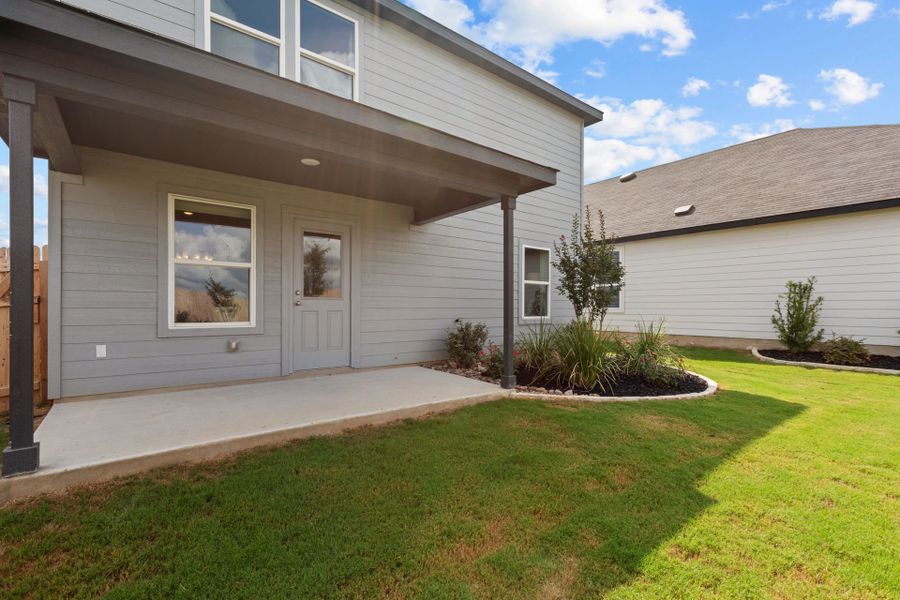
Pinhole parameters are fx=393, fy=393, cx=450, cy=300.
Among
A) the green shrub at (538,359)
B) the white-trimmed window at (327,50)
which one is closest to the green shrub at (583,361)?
the green shrub at (538,359)

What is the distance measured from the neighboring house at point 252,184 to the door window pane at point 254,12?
21 mm

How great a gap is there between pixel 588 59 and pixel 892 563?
427 inches

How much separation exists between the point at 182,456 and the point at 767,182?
40.6 feet

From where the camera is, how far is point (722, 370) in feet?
21.8

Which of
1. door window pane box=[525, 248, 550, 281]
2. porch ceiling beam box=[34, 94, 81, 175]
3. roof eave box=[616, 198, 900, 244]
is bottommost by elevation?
door window pane box=[525, 248, 550, 281]

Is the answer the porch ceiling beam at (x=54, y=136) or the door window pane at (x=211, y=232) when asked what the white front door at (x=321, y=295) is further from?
the porch ceiling beam at (x=54, y=136)

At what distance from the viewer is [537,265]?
26.0 feet

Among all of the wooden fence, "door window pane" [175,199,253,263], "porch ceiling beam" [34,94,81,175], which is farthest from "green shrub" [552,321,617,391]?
the wooden fence

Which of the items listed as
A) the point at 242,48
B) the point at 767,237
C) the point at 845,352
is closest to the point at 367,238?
the point at 242,48

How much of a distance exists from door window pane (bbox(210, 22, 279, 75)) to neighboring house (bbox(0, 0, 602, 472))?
0.08ft

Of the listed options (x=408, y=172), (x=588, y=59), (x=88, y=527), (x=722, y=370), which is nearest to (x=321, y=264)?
(x=408, y=172)

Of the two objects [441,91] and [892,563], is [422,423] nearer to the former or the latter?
[892,563]

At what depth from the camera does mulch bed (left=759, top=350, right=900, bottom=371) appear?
21.7 ft

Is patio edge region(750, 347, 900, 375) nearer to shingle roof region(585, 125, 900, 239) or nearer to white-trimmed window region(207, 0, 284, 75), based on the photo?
shingle roof region(585, 125, 900, 239)
